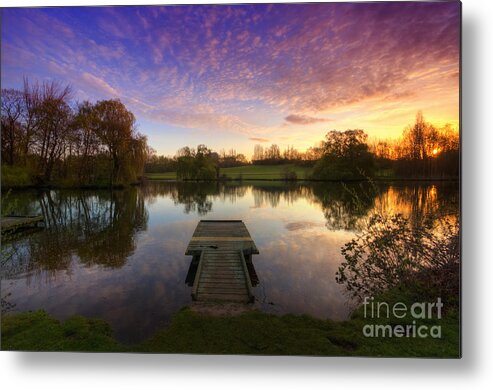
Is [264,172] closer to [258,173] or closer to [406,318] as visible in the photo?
[258,173]

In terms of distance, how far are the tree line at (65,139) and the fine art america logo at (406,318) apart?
13.8 ft

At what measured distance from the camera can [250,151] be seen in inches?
200

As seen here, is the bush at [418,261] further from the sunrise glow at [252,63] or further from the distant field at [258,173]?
the distant field at [258,173]

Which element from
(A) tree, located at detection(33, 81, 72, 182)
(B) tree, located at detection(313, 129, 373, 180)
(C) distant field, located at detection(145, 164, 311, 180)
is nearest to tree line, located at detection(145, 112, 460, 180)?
(B) tree, located at detection(313, 129, 373, 180)

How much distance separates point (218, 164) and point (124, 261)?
2865 millimetres

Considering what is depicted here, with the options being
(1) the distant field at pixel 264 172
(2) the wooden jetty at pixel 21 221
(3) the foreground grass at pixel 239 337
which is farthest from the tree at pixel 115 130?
Result: (3) the foreground grass at pixel 239 337

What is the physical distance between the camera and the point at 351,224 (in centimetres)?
841

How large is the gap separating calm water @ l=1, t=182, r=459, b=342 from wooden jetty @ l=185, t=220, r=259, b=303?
1.16 feet

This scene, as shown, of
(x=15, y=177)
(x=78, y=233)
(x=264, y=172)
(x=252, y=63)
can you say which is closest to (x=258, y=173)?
(x=264, y=172)

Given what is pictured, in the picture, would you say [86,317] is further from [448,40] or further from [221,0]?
[448,40]

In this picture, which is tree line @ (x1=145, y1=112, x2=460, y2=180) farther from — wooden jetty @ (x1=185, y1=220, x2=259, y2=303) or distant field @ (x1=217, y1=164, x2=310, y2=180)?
wooden jetty @ (x1=185, y1=220, x2=259, y2=303)

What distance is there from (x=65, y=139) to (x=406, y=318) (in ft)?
19.9

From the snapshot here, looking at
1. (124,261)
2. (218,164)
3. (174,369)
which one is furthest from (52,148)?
(174,369)

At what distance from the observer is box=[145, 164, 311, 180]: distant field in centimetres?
520
